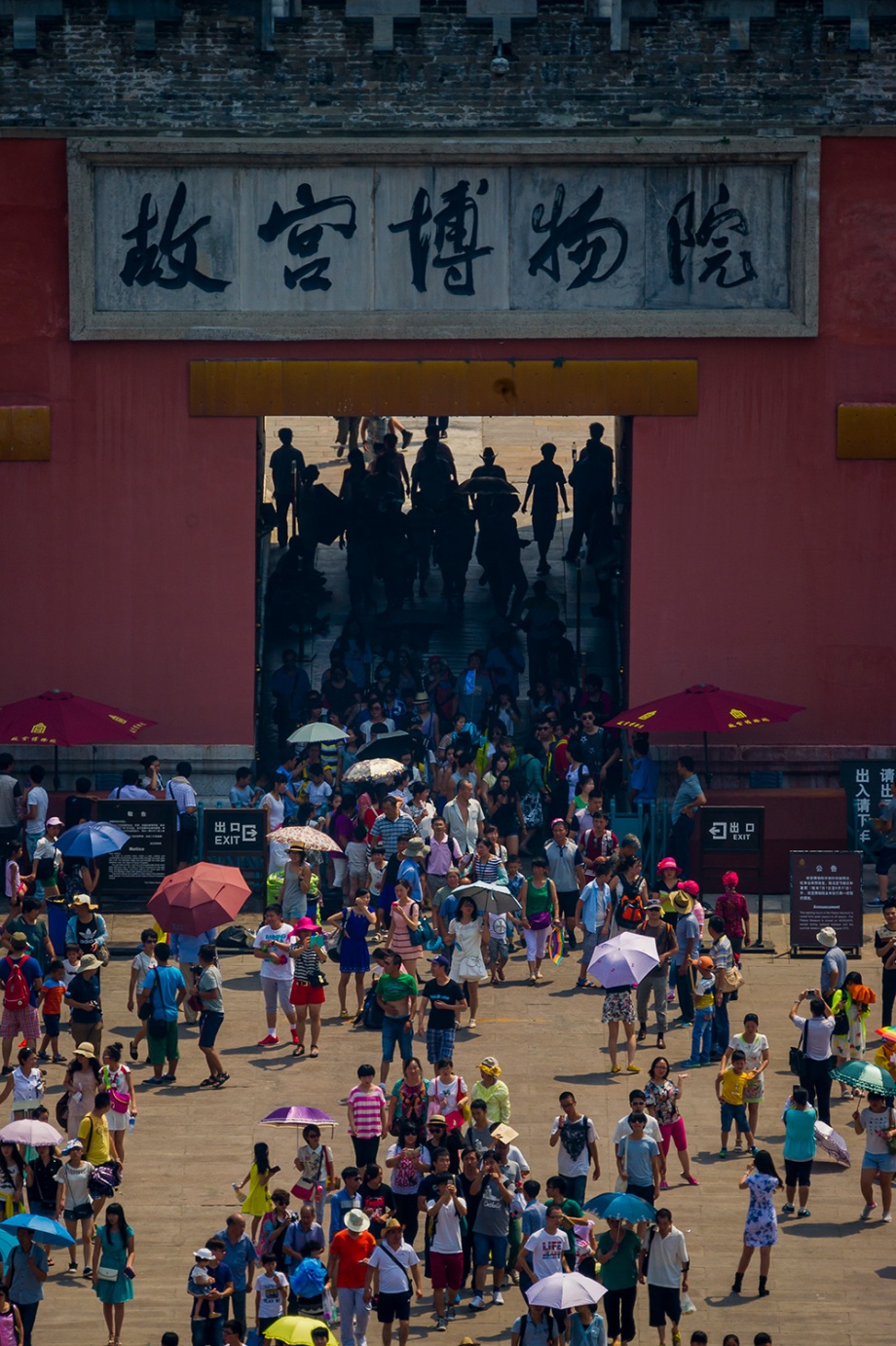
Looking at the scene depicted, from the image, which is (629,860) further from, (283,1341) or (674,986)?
(283,1341)

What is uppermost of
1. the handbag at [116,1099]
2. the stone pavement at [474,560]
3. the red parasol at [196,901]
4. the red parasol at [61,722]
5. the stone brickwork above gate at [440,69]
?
the stone brickwork above gate at [440,69]

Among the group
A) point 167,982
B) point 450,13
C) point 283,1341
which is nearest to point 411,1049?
point 167,982

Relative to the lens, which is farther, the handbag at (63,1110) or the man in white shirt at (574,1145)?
the handbag at (63,1110)

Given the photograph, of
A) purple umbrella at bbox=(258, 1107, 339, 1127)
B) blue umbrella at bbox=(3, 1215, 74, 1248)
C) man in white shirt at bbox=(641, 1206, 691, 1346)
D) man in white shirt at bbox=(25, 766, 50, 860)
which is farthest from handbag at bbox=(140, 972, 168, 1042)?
man in white shirt at bbox=(641, 1206, 691, 1346)

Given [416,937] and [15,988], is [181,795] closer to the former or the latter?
[416,937]

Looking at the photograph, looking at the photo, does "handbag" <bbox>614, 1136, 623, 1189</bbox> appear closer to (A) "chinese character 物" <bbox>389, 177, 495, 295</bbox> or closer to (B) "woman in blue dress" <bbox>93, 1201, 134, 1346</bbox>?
(B) "woman in blue dress" <bbox>93, 1201, 134, 1346</bbox>

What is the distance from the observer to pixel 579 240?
96.9 feet

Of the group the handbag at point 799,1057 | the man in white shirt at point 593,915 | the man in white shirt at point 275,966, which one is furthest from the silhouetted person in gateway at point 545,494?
the handbag at point 799,1057

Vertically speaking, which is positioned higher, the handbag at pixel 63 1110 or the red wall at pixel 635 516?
the red wall at pixel 635 516

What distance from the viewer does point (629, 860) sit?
2516 cm

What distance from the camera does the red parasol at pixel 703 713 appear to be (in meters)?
27.9

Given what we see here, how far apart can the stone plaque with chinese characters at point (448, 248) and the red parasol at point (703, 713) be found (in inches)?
176

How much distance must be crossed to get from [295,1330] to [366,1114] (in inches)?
160

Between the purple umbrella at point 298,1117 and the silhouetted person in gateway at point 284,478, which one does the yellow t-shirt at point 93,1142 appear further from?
the silhouetted person in gateway at point 284,478
